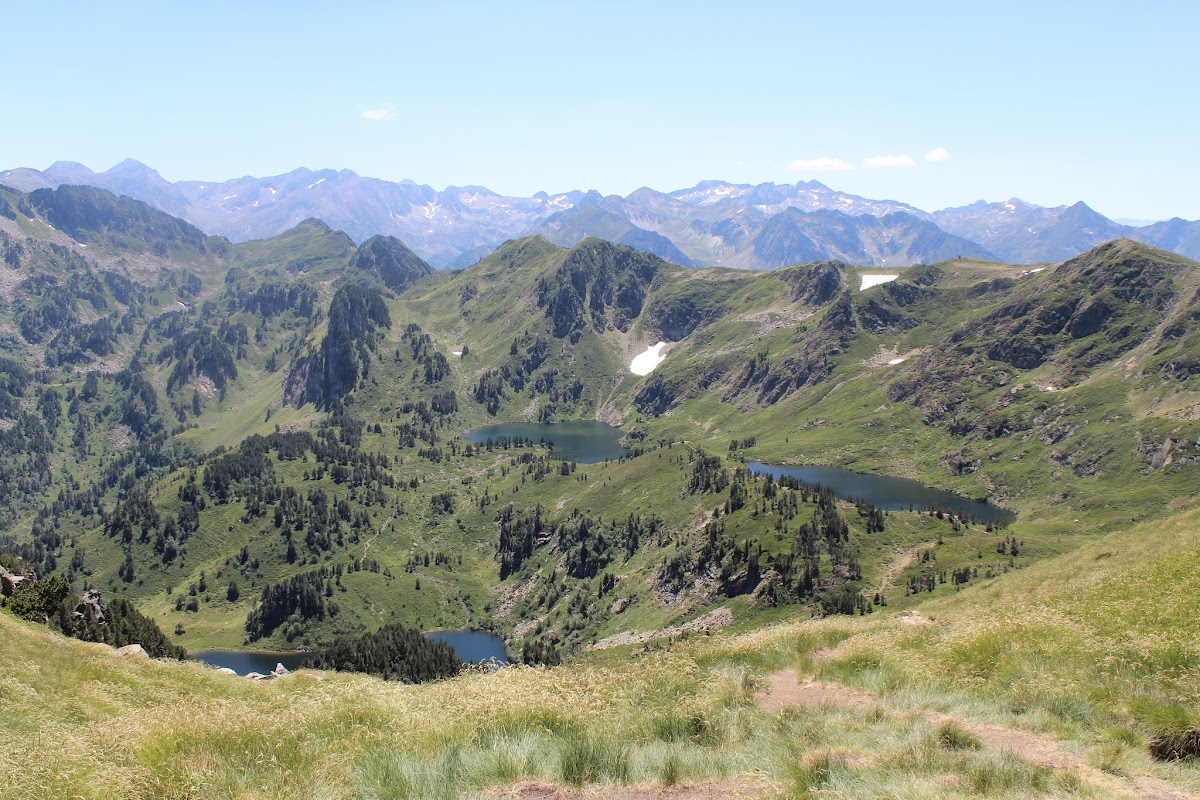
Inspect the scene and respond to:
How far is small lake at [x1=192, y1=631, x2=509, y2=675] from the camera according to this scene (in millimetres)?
179375

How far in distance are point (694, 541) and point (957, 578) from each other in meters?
60.5

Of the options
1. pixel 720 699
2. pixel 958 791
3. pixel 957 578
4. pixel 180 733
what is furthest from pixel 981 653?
pixel 957 578

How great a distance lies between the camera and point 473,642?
19025 centimetres

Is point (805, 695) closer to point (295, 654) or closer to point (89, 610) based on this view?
point (89, 610)

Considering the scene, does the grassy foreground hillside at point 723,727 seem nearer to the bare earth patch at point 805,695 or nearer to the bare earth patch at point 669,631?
the bare earth patch at point 805,695

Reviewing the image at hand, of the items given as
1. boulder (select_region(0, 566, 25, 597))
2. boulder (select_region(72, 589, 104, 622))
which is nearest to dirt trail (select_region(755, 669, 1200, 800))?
boulder (select_region(0, 566, 25, 597))

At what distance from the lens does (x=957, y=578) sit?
A: 138 m

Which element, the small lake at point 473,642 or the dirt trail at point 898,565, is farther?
the small lake at point 473,642

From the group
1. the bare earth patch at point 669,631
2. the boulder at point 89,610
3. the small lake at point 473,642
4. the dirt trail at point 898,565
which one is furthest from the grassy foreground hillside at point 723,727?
the small lake at point 473,642

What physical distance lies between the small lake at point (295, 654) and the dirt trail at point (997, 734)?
16699cm

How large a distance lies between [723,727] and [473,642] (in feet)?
622

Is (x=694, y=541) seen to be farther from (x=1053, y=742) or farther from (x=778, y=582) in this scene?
(x=1053, y=742)

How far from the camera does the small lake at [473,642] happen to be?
17975cm

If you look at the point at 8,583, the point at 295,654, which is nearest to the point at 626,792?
the point at 8,583
